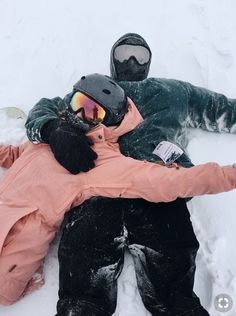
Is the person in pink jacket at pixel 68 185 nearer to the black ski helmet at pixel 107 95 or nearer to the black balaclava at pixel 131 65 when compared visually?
the black ski helmet at pixel 107 95

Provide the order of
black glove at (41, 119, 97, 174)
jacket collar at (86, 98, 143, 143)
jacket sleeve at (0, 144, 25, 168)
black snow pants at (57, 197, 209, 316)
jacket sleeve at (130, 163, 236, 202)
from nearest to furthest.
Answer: jacket sleeve at (130, 163, 236, 202), black snow pants at (57, 197, 209, 316), black glove at (41, 119, 97, 174), jacket collar at (86, 98, 143, 143), jacket sleeve at (0, 144, 25, 168)

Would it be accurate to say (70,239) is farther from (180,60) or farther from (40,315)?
(180,60)

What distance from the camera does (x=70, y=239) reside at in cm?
220

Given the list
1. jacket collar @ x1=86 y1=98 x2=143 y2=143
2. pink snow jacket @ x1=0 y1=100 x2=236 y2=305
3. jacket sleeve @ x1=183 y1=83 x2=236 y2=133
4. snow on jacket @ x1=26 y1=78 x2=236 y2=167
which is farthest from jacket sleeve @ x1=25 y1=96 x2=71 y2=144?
jacket sleeve @ x1=183 y1=83 x2=236 y2=133

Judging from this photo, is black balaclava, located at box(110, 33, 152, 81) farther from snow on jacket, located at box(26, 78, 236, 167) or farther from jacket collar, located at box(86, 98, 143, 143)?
jacket collar, located at box(86, 98, 143, 143)

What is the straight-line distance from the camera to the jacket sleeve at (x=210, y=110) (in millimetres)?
2816

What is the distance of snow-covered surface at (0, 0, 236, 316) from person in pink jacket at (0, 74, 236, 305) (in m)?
0.48

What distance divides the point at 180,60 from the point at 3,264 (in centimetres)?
177

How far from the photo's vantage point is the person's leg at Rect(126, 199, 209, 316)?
211 centimetres

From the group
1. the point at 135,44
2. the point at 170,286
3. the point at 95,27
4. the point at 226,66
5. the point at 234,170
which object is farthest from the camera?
the point at 95,27

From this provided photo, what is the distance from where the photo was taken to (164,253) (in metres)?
2.16

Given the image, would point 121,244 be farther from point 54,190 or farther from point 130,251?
point 54,190

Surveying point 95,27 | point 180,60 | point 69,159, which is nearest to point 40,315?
point 69,159

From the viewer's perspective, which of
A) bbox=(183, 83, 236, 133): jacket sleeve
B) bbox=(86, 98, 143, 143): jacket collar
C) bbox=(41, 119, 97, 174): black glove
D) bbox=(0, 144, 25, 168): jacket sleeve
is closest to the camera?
bbox=(41, 119, 97, 174): black glove
